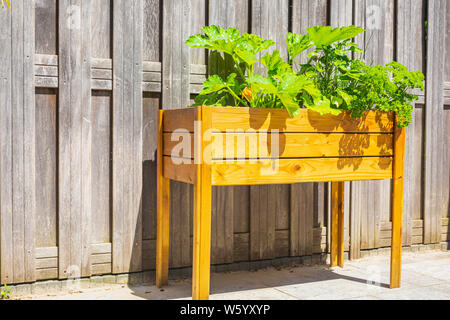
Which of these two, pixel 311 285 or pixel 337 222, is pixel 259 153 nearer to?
pixel 311 285

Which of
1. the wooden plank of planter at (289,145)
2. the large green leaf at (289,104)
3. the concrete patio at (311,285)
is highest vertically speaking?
the large green leaf at (289,104)

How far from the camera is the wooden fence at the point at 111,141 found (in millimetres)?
3414

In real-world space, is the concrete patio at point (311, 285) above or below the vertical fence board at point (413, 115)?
below

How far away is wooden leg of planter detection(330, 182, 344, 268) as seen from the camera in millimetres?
4324

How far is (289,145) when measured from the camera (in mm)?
3293

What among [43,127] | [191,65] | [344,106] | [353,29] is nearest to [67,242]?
[43,127]

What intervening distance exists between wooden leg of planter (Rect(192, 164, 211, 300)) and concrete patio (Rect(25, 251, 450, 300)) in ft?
1.56

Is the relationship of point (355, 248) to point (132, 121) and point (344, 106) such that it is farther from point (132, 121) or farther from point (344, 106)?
point (132, 121)

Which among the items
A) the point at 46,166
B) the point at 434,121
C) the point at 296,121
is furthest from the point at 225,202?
the point at 434,121

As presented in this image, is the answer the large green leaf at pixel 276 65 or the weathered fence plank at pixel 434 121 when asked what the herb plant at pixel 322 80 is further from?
the weathered fence plank at pixel 434 121

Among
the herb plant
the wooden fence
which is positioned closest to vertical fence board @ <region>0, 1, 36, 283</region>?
the wooden fence

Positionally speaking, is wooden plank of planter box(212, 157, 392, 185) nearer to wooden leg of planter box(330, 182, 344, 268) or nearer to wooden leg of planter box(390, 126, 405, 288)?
wooden leg of planter box(390, 126, 405, 288)

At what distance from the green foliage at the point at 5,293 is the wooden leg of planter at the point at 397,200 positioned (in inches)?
103

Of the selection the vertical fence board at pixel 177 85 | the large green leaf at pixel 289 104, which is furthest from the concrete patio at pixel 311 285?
the large green leaf at pixel 289 104
